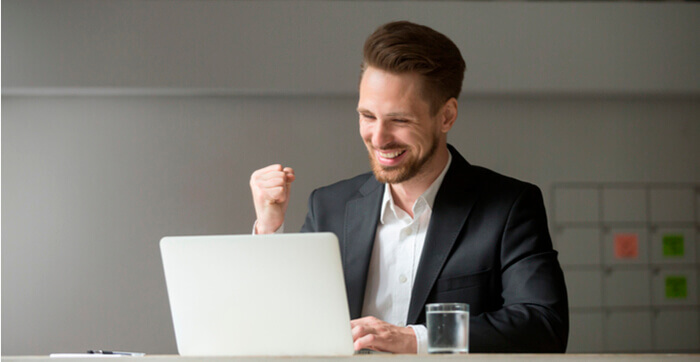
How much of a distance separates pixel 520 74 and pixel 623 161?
82 cm

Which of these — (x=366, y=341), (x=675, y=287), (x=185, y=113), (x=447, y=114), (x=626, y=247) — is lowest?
(x=675, y=287)

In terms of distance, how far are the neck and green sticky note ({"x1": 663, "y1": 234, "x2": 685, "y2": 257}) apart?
3119 mm

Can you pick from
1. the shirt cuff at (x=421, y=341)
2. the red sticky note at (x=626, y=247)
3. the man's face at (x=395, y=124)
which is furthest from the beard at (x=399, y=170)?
the red sticky note at (x=626, y=247)

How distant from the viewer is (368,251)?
6.23 ft

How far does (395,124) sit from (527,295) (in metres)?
0.49

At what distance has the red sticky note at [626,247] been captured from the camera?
4.61 meters

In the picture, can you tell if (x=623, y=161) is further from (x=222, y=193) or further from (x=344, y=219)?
(x=344, y=219)

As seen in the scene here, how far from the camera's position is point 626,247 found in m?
4.61

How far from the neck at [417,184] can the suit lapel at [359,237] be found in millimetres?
50

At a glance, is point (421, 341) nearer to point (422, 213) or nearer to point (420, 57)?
point (422, 213)

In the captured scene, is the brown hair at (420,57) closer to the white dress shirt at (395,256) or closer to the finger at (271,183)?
the white dress shirt at (395,256)

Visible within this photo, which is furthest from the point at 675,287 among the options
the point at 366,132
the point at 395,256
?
the point at 366,132

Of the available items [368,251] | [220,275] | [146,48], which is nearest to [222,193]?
[146,48]

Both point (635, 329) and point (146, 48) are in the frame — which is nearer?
point (146, 48)
